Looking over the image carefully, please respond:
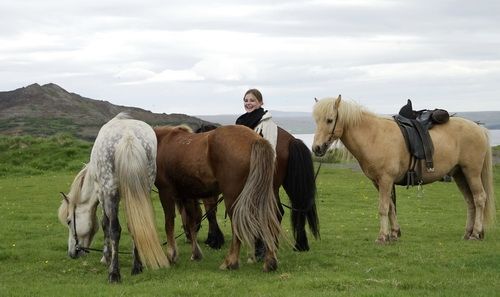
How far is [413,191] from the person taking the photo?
19.8 metres

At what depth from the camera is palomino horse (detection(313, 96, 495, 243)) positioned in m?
9.20

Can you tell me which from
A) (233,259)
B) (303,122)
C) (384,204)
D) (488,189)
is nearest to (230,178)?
(233,259)

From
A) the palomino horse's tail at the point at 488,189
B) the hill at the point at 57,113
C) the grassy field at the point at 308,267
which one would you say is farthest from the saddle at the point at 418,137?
the hill at the point at 57,113

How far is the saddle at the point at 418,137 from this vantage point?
9.59m

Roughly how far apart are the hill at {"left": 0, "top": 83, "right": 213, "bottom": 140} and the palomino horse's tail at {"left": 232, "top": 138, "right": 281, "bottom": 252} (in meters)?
44.0

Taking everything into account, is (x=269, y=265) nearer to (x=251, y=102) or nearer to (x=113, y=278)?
(x=113, y=278)

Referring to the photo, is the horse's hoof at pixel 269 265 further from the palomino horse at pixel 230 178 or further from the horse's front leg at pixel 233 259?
the horse's front leg at pixel 233 259

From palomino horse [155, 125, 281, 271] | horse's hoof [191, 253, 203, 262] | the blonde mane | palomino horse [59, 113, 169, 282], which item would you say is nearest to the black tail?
palomino horse [155, 125, 281, 271]

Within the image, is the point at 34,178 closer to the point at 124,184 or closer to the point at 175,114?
the point at 124,184

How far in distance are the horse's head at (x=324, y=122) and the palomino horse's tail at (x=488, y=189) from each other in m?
2.85

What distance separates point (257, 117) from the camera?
8664 mm

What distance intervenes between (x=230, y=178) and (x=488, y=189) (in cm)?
515

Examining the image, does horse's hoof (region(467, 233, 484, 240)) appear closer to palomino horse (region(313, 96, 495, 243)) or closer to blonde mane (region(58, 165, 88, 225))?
palomino horse (region(313, 96, 495, 243))

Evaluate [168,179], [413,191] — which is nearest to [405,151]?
[168,179]
